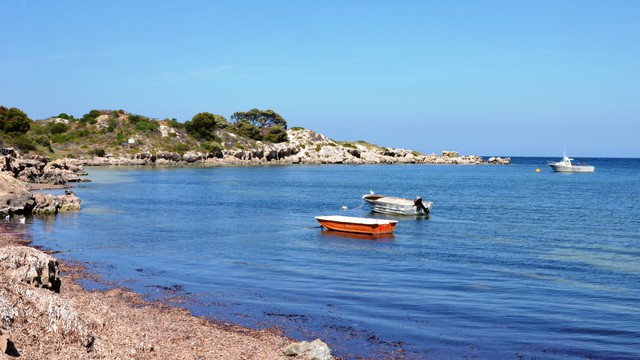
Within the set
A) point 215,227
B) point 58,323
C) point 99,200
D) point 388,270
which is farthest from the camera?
point 99,200

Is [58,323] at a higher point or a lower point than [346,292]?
higher

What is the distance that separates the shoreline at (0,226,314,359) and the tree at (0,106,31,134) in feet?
326

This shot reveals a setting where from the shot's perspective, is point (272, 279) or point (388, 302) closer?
point (388, 302)

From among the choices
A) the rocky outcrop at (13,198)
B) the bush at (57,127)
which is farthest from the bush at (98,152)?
the rocky outcrop at (13,198)

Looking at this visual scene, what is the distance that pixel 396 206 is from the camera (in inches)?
2135

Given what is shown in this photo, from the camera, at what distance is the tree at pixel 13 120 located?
107 meters

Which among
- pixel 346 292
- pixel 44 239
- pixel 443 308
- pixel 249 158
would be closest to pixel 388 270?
pixel 346 292

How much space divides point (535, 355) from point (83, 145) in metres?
133

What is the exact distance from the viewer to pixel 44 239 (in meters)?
33.8

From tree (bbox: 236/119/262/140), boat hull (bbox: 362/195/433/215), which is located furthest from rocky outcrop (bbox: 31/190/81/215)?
tree (bbox: 236/119/262/140)

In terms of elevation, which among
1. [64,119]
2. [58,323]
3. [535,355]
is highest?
[64,119]

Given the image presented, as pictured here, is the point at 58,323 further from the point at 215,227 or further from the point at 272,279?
the point at 215,227

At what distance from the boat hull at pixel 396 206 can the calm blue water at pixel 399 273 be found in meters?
1.32

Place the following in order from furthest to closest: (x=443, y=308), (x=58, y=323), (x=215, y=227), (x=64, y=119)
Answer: (x=64, y=119) < (x=215, y=227) < (x=443, y=308) < (x=58, y=323)
